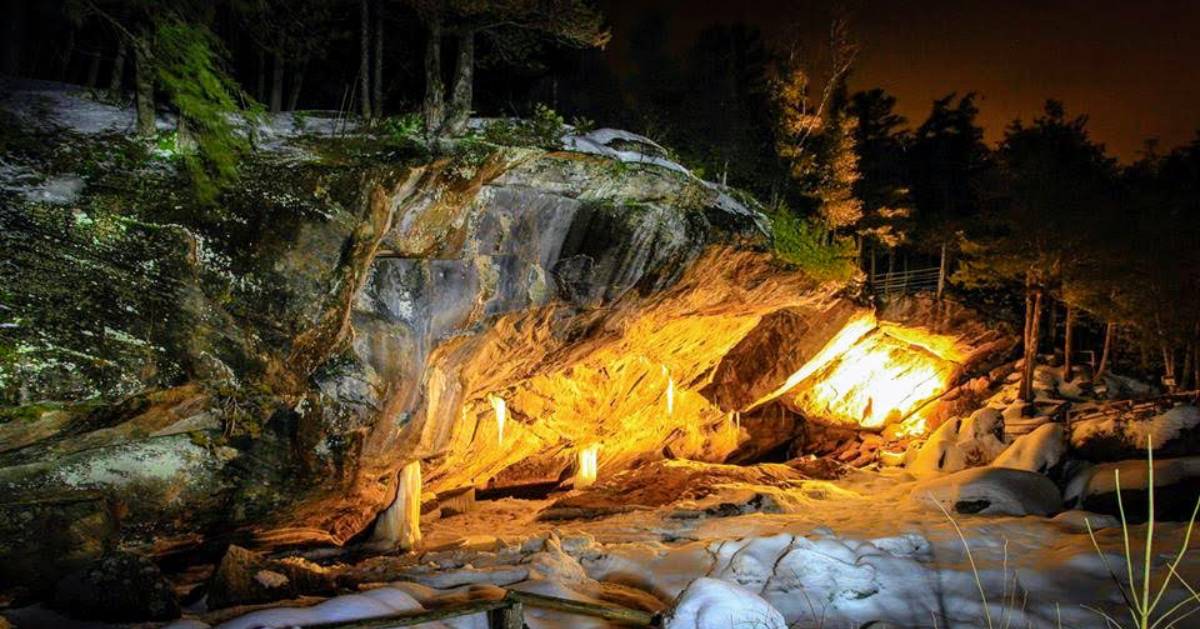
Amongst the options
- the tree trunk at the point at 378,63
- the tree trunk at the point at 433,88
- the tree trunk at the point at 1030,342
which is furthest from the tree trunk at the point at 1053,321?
the tree trunk at the point at 378,63

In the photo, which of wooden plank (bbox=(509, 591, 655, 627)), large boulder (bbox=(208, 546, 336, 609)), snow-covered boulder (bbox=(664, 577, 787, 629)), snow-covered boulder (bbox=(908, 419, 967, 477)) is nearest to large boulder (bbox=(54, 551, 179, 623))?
large boulder (bbox=(208, 546, 336, 609))

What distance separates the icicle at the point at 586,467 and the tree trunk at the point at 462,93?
40.3ft

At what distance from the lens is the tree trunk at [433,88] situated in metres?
10.8

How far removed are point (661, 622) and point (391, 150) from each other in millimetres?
8381

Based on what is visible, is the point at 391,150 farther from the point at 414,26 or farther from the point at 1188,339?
the point at 1188,339

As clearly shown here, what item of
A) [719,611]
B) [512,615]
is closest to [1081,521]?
[719,611]

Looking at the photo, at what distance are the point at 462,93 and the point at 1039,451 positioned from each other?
19.2 metres

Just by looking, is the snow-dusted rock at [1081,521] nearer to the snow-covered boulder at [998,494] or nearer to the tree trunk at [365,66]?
the snow-covered boulder at [998,494]

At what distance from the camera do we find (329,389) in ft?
32.9

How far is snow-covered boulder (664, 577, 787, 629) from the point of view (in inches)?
235

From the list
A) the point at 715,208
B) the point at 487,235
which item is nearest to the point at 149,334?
the point at 487,235

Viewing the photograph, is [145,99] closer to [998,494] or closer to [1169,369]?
[998,494]

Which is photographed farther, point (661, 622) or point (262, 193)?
point (262, 193)

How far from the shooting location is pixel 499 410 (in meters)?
15.8
